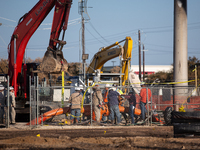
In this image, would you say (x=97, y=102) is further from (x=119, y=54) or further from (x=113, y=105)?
(x=119, y=54)

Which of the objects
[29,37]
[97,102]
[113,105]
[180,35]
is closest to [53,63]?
[29,37]

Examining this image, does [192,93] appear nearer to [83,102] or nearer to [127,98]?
[127,98]

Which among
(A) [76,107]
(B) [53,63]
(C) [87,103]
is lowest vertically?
(A) [76,107]

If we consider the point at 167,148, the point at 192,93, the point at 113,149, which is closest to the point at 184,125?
the point at 167,148

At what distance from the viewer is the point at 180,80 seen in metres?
17.0

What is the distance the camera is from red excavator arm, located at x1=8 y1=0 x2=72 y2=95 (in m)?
16.4

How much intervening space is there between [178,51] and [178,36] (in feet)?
2.80

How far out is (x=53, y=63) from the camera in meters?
15.7

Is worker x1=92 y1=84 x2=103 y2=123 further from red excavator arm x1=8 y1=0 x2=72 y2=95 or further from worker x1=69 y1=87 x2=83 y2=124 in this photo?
red excavator arm x1=8 y1=0 x2=72 y2=95

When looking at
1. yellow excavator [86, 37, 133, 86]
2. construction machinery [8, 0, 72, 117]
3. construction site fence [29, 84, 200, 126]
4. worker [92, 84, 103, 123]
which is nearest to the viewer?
construction site fence [29, 84, 200, 126]

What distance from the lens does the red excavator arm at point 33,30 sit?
16391mm

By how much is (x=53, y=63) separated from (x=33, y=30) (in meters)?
2.51

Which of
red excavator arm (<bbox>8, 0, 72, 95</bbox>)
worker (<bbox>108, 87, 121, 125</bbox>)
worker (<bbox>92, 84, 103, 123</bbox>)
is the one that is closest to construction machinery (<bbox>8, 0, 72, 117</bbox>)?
red excavator arm (<bbox>8, 0, 72, 95</bbox>)

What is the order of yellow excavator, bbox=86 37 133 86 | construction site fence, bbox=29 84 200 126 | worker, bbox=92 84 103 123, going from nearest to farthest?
1. construction site fence, bbox=29 84 200 126
2. worker, bbox=92 84 103 123
3. yellow excavator, bbox=86 37 133 86
